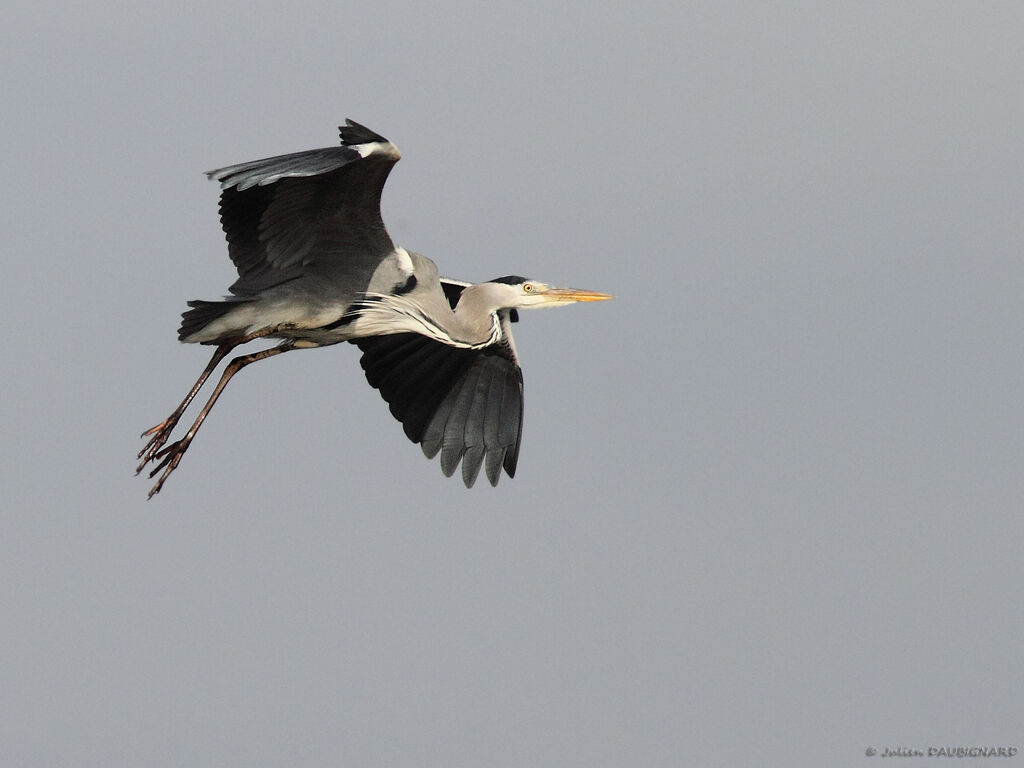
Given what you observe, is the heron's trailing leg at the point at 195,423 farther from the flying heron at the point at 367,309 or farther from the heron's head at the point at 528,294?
the heron's head at the point at 528,294

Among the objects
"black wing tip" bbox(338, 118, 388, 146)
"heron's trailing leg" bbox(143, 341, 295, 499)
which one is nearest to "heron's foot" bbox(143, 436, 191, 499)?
"heron's trailing leg" bbox(143, 341, 295, 499)

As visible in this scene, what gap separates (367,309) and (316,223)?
2.54 feet

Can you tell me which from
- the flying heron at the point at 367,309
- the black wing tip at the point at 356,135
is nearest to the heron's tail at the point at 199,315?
the flying heron at the point at 367,309

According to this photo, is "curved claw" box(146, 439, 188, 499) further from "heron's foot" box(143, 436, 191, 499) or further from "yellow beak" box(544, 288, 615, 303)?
"yellow beak" box(544, 288, 615, 303)

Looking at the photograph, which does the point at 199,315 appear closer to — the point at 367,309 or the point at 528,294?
the point at 367,309

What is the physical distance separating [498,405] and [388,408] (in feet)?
2.78

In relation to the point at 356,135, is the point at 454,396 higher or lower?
lower

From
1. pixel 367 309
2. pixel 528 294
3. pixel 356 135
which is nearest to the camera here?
pixel 356 135

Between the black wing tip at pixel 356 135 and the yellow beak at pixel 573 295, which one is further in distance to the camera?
the yellow beak at pixel 573 295

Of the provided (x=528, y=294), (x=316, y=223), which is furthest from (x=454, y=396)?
→ (x=316, y=223)

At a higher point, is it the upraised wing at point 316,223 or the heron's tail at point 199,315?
the upraised wing at point 316,223

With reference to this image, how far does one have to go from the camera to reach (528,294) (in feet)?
41.0

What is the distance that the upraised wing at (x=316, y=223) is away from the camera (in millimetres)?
10453

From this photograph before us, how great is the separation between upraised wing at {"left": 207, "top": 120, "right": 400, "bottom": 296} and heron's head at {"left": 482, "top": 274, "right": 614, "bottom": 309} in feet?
3.80
